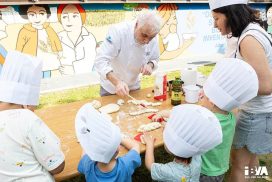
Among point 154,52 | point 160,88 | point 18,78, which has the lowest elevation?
point 160,88

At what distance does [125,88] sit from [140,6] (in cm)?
469

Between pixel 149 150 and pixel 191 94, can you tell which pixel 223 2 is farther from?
pixel 149 150

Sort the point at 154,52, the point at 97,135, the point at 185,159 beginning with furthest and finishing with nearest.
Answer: the point at 154,52, the point at 185,159, the point at 97,135

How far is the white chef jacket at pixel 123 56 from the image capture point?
3.20 m

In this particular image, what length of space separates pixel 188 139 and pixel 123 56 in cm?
173

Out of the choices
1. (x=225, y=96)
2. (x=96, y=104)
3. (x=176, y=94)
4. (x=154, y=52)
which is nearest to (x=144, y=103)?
(x=176, y=94)

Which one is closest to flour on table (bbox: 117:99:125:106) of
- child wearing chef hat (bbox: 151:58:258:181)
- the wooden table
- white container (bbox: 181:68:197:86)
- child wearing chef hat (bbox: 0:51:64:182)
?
the wooden table

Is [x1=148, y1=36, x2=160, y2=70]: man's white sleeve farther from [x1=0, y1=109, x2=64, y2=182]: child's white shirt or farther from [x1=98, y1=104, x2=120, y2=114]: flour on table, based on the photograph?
[x1=0, y1=109, x2=64, y2=182]: child's white shirt

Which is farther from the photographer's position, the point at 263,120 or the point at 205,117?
the point at 263,120

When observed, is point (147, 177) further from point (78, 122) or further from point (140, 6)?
point (140, 6)

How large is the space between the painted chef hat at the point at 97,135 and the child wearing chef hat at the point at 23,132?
243mm

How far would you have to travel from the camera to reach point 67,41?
6.31m

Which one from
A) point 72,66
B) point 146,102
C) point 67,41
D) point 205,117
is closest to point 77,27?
point 67,41

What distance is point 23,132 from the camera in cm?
177
